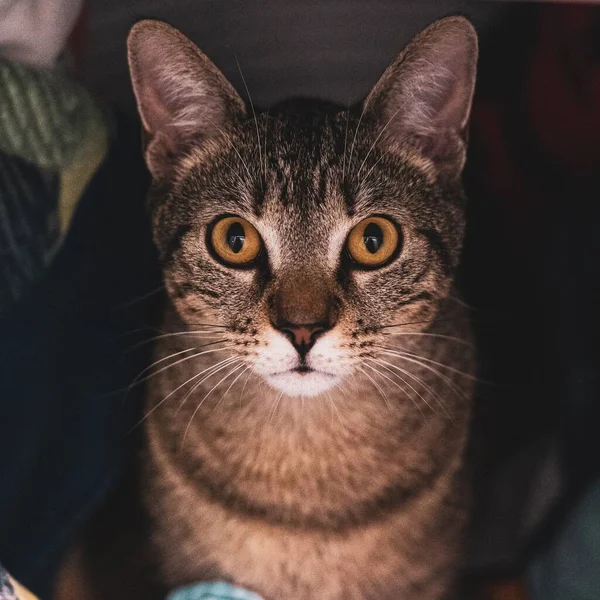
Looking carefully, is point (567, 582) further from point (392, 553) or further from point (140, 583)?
point (140, 583)

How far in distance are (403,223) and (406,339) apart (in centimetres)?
13

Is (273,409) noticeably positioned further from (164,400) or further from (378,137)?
(378,137)

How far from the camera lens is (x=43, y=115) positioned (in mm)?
757

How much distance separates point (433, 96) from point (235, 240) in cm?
25

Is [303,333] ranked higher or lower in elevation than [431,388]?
higher

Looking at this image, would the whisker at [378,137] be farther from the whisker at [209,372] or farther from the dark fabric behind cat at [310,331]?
the whisker at [209,372]

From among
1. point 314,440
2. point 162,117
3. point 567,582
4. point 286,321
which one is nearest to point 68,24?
point 162,117

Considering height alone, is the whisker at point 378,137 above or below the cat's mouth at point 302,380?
above

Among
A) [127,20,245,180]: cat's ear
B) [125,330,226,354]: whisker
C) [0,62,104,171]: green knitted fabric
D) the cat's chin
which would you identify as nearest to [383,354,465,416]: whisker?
the cat's chin

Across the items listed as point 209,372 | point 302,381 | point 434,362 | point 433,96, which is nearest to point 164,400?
point 209,372

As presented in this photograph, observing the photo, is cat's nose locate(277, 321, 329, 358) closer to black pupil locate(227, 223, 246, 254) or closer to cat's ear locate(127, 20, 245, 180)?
black pupil locate(227, 223, 246, 254)

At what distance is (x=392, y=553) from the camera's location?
819 millimetres

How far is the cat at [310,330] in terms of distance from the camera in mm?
660

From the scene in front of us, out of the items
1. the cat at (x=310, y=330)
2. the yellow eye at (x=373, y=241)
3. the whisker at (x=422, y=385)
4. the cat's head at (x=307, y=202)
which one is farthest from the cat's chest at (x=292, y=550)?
the yellow eye at (x=373, y=241)
